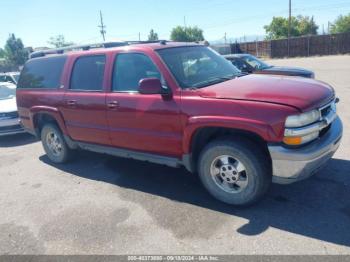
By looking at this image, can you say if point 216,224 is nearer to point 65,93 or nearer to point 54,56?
point 65,93

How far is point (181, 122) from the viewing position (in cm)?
379

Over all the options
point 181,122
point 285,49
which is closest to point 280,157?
point 181,122

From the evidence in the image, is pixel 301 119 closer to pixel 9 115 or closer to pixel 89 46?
pixel 89 46

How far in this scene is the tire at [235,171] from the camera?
3461 millimetres

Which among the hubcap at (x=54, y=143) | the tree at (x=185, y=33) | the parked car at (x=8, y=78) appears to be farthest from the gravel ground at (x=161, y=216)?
the tree at (x=185, y=33)

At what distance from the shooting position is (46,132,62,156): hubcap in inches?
229

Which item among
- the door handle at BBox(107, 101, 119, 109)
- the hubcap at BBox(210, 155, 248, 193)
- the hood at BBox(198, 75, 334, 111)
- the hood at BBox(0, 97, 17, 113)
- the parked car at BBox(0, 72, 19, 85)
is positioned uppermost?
the parked car at BBox(0, 72, 19, 85)

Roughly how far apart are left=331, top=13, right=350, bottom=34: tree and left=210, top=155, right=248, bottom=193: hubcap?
203ft

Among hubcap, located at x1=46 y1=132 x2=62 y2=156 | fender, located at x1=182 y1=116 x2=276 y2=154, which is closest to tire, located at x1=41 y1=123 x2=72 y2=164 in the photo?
hubcap, located at x1=46 y1=132 x2=62 y2=156

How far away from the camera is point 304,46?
3491 cm

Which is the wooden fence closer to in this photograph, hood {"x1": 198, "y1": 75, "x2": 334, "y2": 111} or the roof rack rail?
the roof rack rail

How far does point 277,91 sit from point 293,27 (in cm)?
5583

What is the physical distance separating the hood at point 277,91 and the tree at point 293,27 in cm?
5321

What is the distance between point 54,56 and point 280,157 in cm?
427
